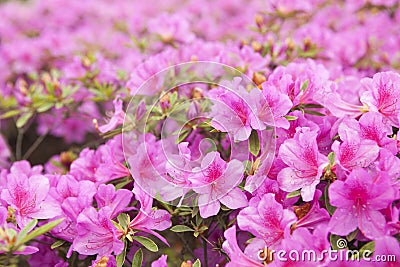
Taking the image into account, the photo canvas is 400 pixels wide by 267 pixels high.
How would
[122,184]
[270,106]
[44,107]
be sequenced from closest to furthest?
A: [270,106] < [122,184] < [44,107]

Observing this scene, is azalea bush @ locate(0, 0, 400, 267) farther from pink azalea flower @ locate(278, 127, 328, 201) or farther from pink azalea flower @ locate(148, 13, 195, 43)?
pink azalea flower @ locate(148, 13, 195, 43)

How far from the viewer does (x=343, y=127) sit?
49.3 inches

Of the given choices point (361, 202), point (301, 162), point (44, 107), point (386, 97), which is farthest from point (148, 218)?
point (44, 107)

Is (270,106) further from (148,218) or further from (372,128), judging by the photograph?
(148,218)

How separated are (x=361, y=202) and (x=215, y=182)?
365 millimetres

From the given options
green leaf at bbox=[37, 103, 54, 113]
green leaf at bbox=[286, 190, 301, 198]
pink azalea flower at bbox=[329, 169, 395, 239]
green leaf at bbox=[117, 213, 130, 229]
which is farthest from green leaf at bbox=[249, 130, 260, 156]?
green leaf at bbox=[37, 103, 54, 113]

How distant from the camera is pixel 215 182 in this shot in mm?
1301

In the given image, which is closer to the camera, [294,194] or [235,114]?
[294,194]

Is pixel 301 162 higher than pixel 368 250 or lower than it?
higher

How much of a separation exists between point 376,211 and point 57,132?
2005mm

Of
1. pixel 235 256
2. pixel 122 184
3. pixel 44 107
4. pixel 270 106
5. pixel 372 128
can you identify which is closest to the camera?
pixel 235 256

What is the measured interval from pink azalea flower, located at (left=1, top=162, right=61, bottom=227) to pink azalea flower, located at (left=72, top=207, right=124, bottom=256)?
0.40ft

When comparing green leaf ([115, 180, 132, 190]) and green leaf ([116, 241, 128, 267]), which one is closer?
green leaf ([116, 241, 128, 267])

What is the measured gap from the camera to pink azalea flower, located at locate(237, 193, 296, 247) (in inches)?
46.4
